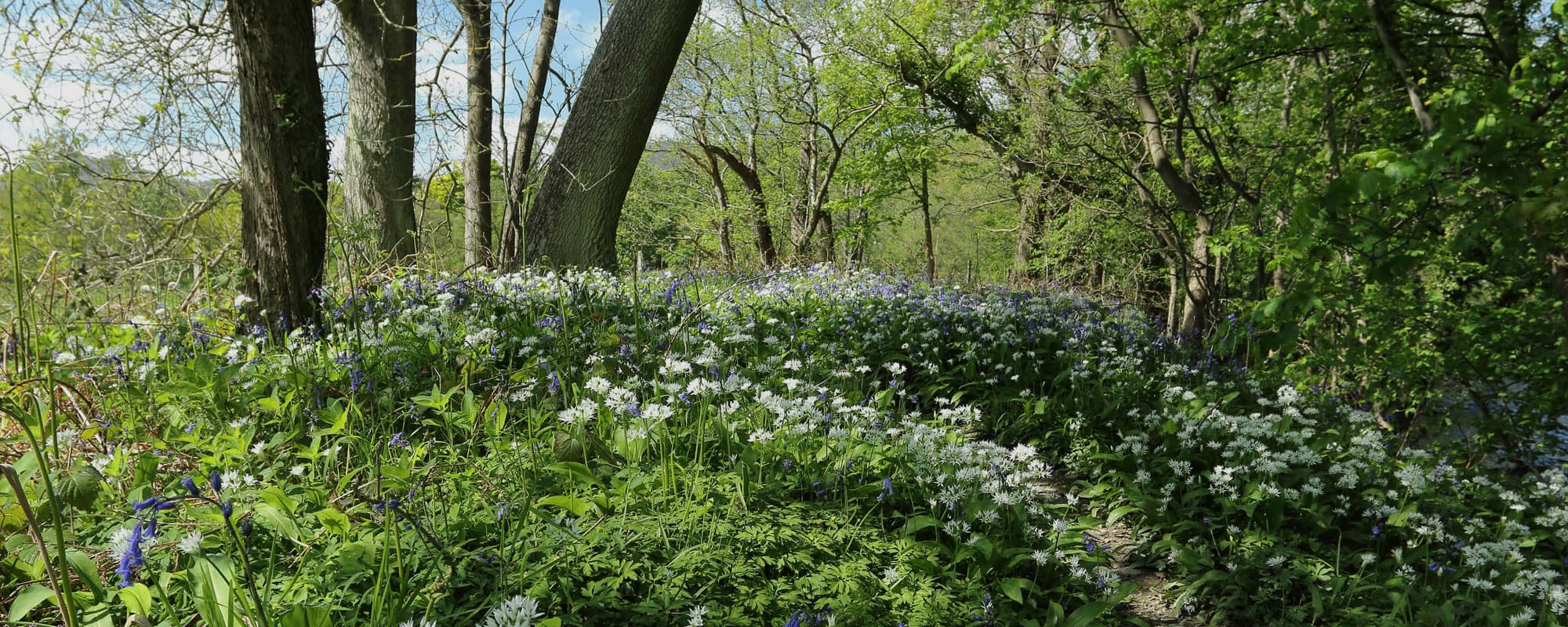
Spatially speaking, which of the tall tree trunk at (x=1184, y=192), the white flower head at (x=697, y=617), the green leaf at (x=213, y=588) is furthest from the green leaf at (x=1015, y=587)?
the tall tree trunk at (x=1184, y=192)

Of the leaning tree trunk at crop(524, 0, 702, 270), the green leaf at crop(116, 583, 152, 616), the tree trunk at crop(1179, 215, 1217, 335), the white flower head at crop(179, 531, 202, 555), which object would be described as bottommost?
the green leaf at crop(116, 583, 152, 616)

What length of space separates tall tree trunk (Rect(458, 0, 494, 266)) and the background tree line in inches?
1.6

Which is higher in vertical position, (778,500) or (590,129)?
(590,129)

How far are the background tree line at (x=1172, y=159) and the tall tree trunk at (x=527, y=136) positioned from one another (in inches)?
1.7

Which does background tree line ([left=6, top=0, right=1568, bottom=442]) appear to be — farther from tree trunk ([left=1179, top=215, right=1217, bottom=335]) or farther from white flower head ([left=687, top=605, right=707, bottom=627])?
white flower head ([left=687, top=605, right=707, bottom=627])

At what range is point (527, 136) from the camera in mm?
8883

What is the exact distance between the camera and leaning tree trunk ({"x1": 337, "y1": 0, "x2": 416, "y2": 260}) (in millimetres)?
7859

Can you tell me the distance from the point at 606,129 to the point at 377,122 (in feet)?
9.40

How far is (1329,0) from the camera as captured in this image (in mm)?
5469

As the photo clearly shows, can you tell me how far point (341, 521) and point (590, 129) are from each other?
532cm

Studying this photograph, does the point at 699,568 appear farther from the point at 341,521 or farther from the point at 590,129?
the point at 590,129

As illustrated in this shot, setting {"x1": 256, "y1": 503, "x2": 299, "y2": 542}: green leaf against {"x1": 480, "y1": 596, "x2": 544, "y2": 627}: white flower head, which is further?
{"x1": 256, "y1": 503, "x2": 299, "y2": 542}: green leaf

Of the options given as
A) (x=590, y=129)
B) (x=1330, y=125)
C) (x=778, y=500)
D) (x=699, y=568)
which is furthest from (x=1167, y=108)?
(x=699, y=568)

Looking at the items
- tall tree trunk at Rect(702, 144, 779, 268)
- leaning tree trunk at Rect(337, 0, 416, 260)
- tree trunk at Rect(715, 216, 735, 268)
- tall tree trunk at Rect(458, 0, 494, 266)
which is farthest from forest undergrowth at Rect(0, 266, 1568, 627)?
tree trunk at Rect(715, 216, 735, 268)
